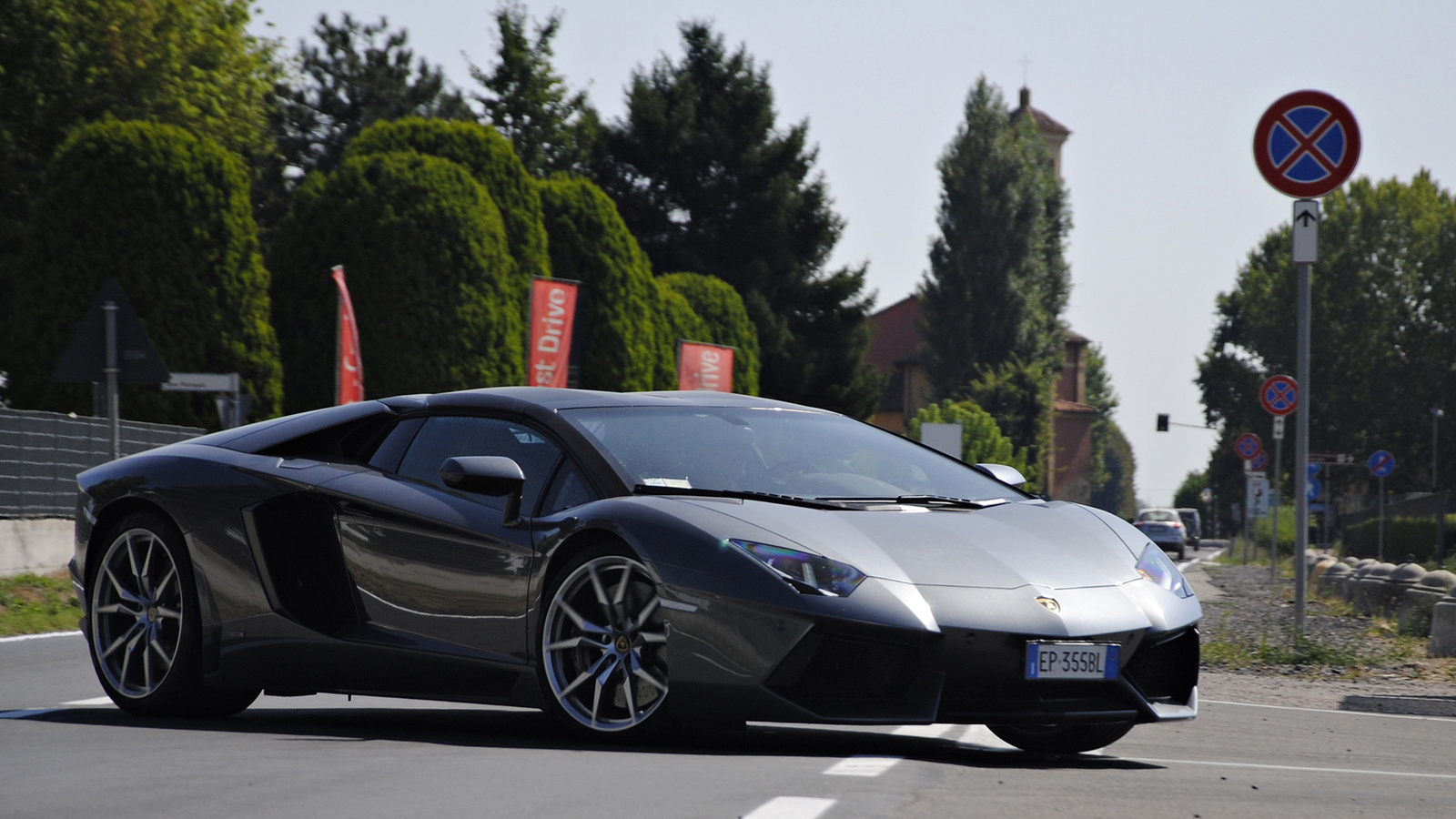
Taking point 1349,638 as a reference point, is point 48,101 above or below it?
above

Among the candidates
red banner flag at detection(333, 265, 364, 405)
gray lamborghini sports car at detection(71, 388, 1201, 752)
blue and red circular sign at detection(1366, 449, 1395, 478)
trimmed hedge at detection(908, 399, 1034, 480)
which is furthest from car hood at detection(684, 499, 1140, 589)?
trimmed hedge at detection(908, 399, 1034, 480)

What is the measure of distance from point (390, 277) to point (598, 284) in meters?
10.2

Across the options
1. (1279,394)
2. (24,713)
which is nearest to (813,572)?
(24,713)

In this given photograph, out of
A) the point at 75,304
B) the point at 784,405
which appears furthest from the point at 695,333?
the point at 784,405

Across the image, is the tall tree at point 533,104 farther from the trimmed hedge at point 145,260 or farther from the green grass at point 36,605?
the green grass at point 36,605

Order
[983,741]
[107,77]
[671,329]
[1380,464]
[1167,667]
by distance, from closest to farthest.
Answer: [1167,667], [983,741], [1380,464], [107,77], [671,329]

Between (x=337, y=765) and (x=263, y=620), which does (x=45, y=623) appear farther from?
(x=337, y=765)

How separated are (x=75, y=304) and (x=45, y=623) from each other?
19.7 metres

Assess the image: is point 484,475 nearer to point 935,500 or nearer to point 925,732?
point 935,500

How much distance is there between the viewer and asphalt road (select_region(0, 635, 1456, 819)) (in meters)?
4.65

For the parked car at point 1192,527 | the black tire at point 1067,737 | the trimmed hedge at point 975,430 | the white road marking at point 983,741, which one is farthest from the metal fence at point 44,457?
the parked car at point 1192,527

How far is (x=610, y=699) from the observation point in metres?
5.95

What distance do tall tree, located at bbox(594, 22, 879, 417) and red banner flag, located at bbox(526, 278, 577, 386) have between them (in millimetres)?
36471

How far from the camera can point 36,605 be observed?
1475 cm
